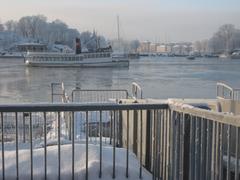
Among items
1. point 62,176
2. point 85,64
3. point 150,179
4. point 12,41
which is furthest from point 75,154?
point 12,41

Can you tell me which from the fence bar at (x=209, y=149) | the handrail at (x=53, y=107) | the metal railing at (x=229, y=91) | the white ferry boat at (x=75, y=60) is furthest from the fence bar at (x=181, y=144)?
the white ferry boat at (x=75, y=60)

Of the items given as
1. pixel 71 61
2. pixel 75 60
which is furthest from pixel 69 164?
pixel 71 61

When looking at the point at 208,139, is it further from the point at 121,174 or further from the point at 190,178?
the point at 121,174

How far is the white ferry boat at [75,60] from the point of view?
104 meters

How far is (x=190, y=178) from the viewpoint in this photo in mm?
5273

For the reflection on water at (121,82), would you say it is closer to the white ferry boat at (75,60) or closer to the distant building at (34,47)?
the white ferry boat at (75,60)

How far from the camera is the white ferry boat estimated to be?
10450 centimetres

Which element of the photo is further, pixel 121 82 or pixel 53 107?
pixel 121 82

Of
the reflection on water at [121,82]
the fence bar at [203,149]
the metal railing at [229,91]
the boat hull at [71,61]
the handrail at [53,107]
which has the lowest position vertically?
the reflection on water at [121,82]

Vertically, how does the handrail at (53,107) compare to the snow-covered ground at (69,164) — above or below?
above

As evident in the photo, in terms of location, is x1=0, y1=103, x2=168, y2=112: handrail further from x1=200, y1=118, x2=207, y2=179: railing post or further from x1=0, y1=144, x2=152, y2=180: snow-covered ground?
x1=200, y1=118, x2=207, y2=179: railing post

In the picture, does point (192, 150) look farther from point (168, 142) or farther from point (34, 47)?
point (34, 47)

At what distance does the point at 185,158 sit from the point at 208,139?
2.09 ft

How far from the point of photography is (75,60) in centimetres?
10450
